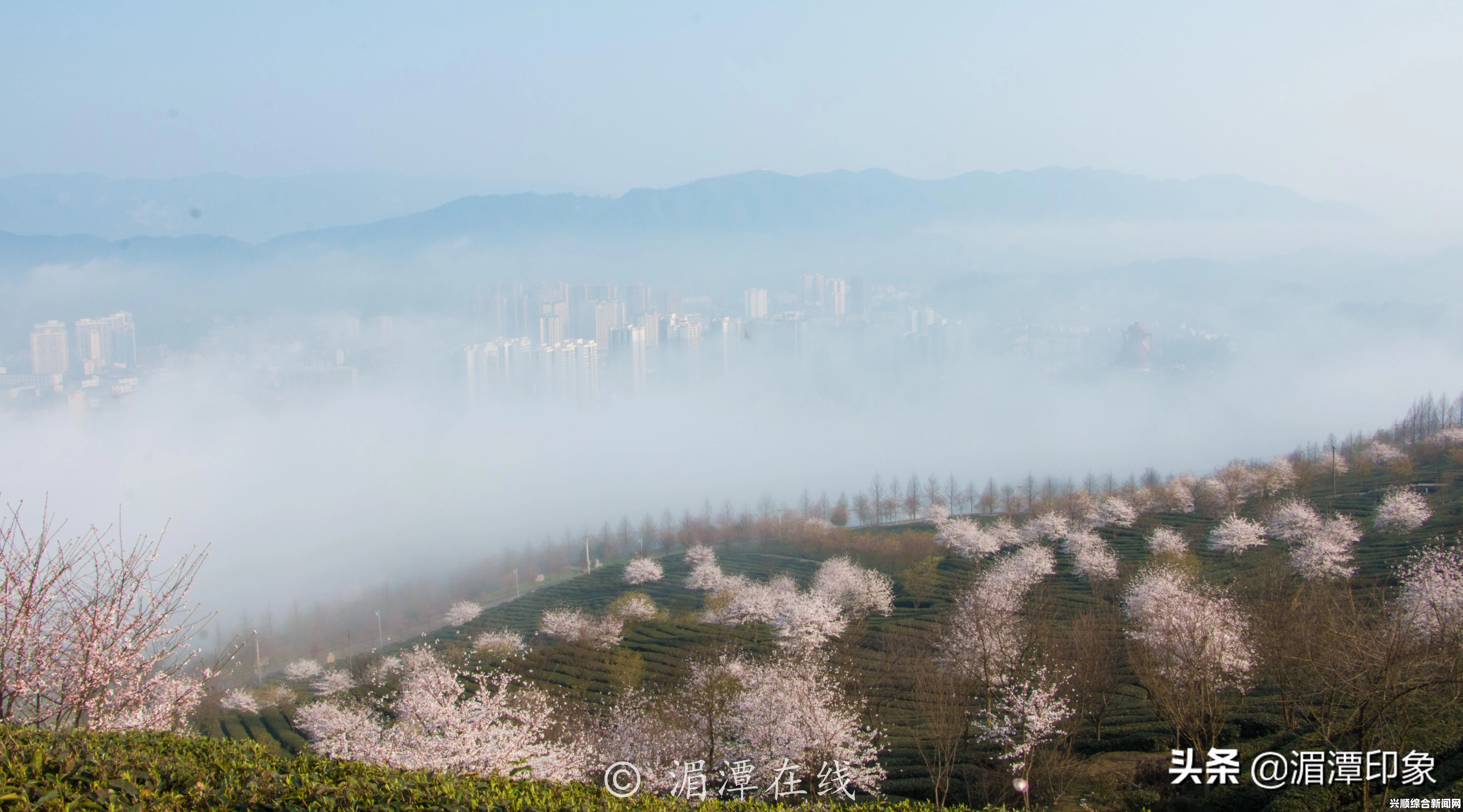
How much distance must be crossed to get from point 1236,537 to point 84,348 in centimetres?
12594

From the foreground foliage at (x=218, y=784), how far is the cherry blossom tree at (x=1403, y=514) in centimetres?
3989

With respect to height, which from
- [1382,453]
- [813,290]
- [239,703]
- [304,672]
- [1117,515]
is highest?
[813,290]

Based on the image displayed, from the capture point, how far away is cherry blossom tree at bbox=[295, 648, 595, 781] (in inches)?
518

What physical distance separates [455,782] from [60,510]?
11130 cm

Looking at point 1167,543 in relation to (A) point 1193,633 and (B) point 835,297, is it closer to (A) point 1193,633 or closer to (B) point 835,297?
(A) point 1193,633

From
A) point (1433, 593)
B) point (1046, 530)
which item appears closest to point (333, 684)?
point (1046, 530)

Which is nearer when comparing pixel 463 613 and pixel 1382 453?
pixel 463 613

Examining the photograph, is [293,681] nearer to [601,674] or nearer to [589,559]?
[601,674]

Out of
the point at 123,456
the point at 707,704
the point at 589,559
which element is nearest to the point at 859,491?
the point at 589,559

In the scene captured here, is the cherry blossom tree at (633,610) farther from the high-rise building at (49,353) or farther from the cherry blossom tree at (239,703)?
the high-rise building at (49,353)

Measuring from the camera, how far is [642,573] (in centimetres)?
4606

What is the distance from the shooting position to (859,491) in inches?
3954

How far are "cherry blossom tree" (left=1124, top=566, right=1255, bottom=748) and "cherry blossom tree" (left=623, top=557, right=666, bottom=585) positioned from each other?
29.5 meters

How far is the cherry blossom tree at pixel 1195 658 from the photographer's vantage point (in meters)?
12.2
